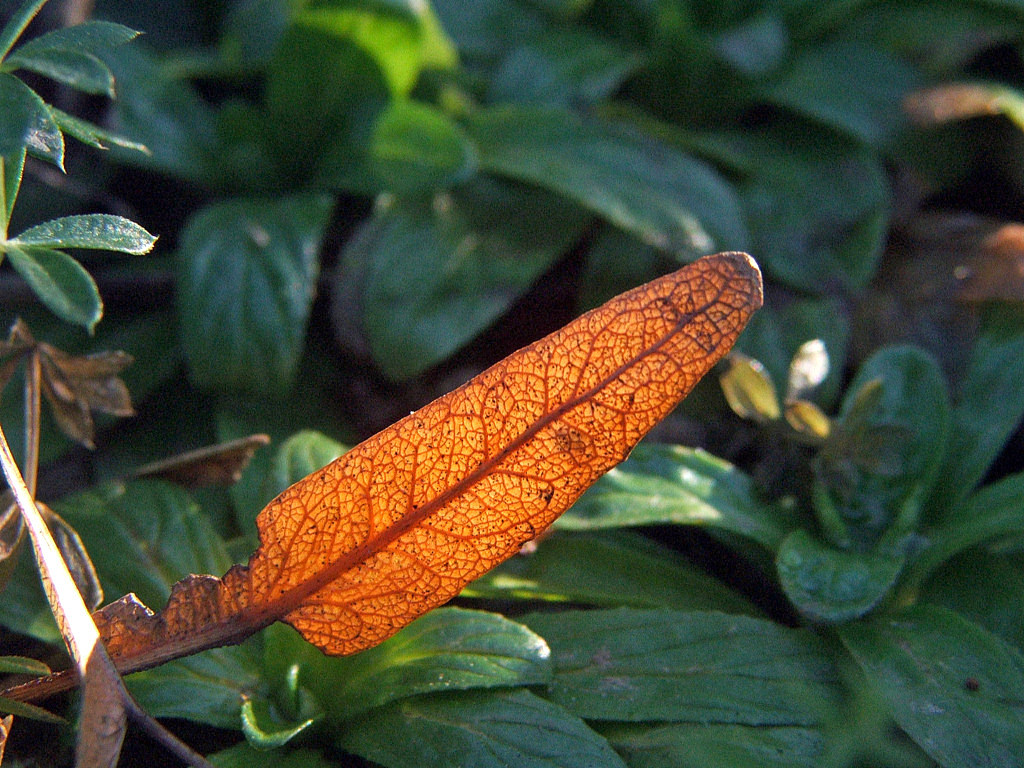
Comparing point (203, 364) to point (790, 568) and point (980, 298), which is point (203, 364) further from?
point (980, 298)

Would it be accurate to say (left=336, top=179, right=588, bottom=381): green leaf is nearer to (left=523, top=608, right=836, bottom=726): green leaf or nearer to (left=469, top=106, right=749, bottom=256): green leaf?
(left=469, top=106, right=749, bottom=256): green leaf

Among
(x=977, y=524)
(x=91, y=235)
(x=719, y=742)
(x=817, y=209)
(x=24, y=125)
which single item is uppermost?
(x=24, y=125)

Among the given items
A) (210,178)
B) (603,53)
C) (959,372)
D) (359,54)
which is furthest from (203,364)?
(959,372)

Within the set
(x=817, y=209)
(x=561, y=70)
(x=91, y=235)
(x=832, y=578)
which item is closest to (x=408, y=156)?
(x=561, y=70)

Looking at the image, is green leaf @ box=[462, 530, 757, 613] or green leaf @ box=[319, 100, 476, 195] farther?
green leaf @ box=[319, 100, 476, 195]

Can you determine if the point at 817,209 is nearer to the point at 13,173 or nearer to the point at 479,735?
the point at 479,735

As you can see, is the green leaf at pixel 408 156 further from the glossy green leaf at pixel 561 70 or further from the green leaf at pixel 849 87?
the green leaf at pixel 849 87

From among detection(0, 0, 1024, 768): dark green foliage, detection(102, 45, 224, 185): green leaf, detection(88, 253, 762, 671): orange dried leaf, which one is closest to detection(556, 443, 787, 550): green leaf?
detection(0, 0, 1024, 768): dark green foliage
